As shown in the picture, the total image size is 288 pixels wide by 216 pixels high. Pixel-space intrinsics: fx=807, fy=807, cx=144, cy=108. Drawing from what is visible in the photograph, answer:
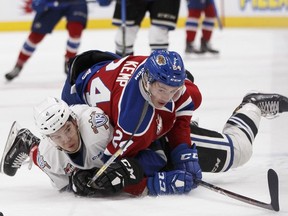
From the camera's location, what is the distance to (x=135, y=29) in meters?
4.98

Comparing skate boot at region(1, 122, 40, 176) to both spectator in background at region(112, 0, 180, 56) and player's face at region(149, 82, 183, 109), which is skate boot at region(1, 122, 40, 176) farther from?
spectator in background at region(112, 0, 180, 56)

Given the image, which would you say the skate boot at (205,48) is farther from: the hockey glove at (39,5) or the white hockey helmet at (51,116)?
the white hockey helmet at (51,116)

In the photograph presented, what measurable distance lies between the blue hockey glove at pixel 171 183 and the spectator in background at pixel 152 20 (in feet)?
8.08

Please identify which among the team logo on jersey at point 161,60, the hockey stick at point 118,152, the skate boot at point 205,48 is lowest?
the skate boot at point 205,48

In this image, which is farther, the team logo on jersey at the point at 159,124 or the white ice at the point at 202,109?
the team logo on jersey at the point at 159,124

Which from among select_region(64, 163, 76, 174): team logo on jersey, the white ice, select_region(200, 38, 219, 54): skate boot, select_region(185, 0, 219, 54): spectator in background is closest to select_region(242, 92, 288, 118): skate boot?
the white ice

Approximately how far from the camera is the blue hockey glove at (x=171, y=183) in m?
2.44

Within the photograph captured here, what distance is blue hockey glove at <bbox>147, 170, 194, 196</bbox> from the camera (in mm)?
2439

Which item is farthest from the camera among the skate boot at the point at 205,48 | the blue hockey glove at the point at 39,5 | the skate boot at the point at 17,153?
the skate boot at the point at 205,48

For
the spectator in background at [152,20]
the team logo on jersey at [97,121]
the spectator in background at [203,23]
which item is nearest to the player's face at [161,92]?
the team logo on jersey at [97,121]

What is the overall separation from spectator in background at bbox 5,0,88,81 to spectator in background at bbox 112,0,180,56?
0.63 m

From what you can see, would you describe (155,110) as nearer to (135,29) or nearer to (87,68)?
(87,68)

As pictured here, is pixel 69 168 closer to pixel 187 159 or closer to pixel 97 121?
pixel 97 121

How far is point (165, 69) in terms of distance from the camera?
2.32 meters
